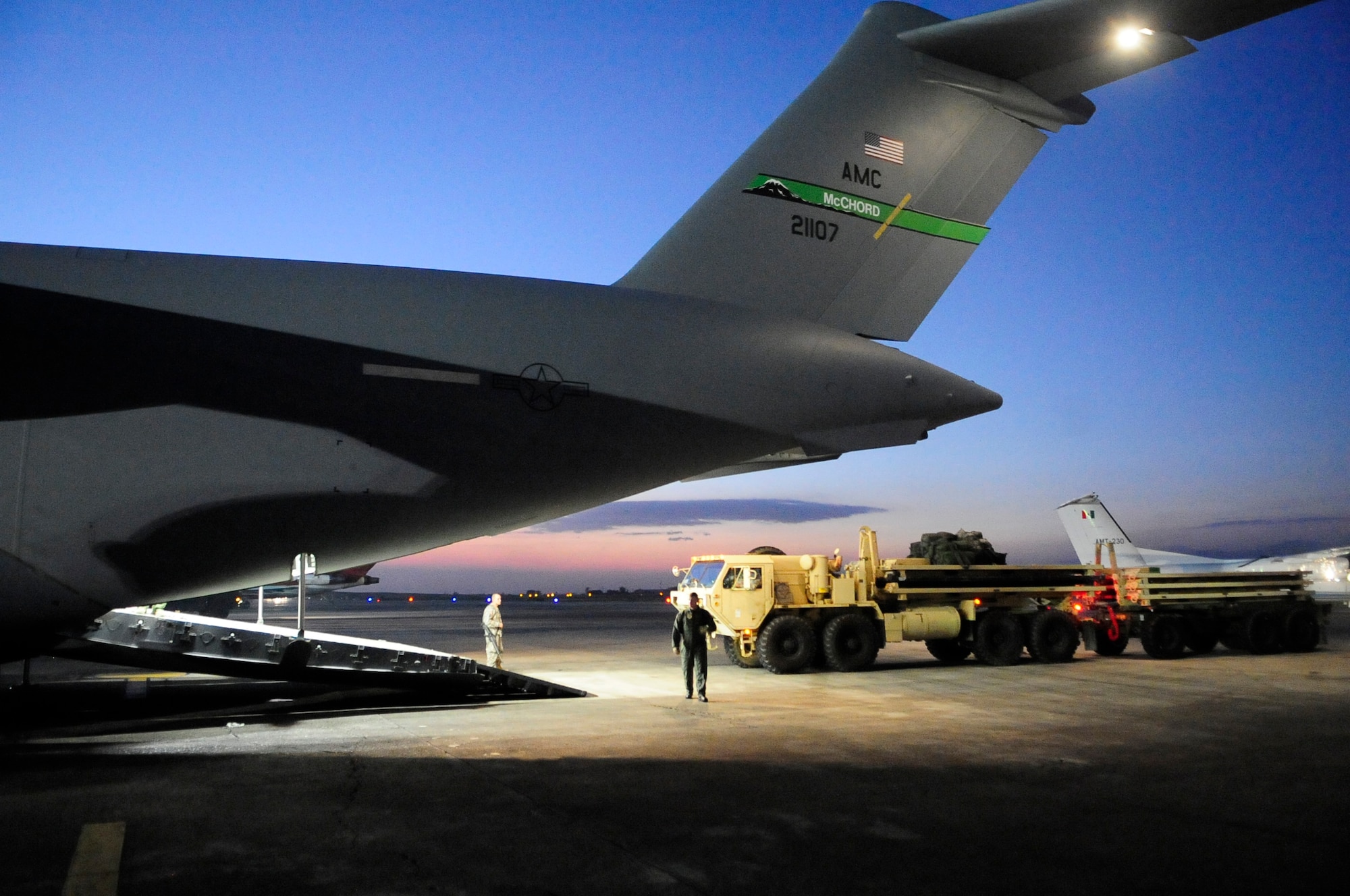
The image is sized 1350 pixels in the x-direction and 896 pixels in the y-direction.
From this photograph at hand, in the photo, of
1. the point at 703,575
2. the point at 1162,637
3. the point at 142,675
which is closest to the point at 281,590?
Answer: the point at 142,675

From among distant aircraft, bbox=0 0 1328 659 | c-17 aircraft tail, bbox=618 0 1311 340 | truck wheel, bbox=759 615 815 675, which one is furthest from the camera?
truck wheel, bbox=759 615 815 675

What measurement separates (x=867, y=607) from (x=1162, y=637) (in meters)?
5.73

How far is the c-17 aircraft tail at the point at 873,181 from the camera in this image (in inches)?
225

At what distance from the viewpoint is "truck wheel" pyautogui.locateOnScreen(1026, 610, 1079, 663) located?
1432cm

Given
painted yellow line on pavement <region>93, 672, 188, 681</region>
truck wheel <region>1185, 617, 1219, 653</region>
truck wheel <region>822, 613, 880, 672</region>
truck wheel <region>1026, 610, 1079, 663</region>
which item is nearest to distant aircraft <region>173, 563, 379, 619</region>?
painted yellow line on pavement <region>93, 672, 188, 681</region>

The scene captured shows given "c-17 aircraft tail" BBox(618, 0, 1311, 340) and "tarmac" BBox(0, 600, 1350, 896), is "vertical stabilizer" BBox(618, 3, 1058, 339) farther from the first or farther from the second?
"tarmac" BBox(0, 600, 1350, 896)

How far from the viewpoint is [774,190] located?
5719 millimetres

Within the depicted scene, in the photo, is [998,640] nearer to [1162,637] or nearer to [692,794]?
[1162,637]

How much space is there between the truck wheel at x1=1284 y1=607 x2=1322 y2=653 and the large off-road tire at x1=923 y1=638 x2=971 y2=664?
6323mm

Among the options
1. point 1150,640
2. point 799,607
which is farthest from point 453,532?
point 1150,640

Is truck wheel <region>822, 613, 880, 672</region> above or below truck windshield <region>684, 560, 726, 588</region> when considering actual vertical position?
below

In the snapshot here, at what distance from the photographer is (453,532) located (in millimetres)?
5281

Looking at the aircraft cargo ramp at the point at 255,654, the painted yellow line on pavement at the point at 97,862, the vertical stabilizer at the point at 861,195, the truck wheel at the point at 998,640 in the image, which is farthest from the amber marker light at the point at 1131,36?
the truck wheel at the point at 998,640

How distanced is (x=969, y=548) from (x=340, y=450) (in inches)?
462
